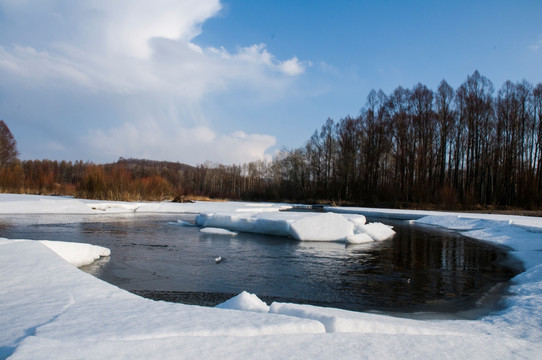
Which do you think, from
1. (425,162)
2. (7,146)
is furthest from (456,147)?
(7,146)

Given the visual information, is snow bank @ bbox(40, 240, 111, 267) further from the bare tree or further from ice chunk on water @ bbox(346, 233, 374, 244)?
the bare tree

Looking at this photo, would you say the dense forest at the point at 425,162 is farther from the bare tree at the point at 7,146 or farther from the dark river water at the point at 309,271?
the dark river water at the point at 309,271

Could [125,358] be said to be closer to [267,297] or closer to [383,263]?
[267,297]

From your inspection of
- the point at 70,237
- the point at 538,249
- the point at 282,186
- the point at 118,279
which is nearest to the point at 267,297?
the point at 118,279

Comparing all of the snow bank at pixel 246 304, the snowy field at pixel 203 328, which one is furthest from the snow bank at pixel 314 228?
the snow bank at pixel 246 304

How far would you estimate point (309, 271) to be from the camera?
18.4ft

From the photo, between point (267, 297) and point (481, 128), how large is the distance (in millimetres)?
27046

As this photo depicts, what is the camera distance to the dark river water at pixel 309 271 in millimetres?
4164

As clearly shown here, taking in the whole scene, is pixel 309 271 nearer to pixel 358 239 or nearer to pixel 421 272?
pixel 421 272

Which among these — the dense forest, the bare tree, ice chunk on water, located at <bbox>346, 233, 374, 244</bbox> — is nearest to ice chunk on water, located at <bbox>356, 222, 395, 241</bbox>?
ice chunk on water, located at <bbox>346, 233, 374, 244</bbox>

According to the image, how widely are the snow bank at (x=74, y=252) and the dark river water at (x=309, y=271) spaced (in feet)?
0.67

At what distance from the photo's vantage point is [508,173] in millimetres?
25016

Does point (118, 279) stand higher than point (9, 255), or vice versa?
point (9, 255)

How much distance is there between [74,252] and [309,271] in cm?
369
